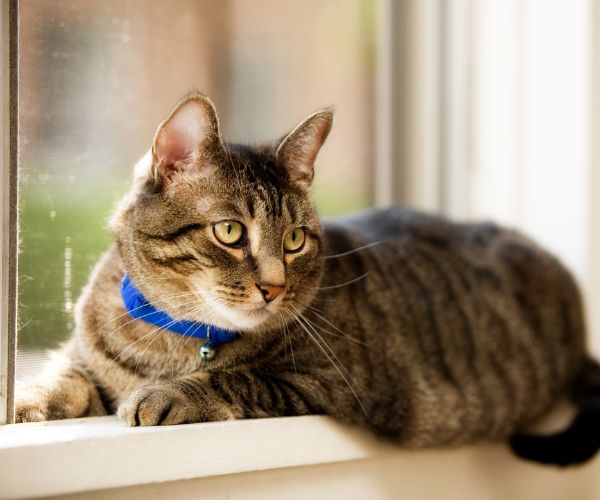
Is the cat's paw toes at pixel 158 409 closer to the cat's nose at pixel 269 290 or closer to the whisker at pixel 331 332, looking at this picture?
the cat's nose at pixel 269 290

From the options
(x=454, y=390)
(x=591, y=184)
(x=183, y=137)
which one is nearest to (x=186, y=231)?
(x=183, y=137)

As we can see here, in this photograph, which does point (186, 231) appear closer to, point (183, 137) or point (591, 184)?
point (183, 137)

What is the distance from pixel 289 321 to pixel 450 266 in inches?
24.9

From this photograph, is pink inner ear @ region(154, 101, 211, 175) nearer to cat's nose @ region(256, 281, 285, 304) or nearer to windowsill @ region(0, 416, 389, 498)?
cat's nose @ region(256, 281, 285, 304)

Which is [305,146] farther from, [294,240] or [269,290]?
[269,290]

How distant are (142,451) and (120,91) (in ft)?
2.51

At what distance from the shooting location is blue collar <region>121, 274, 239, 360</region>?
4.03 ft

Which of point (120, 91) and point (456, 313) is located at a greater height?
point (120, 91)

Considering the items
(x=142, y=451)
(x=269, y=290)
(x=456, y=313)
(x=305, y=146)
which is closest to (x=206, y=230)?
(x=269, y=290)

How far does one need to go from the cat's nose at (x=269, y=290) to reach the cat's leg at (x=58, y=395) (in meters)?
0.39

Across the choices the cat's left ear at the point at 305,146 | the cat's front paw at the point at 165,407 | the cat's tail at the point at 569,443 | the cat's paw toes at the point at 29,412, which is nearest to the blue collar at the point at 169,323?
the cat's front paw at the point at 165,407

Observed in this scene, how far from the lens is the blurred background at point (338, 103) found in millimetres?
1293

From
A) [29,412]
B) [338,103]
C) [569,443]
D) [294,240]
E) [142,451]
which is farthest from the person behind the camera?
[338,103]

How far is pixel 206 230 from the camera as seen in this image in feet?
3.85
